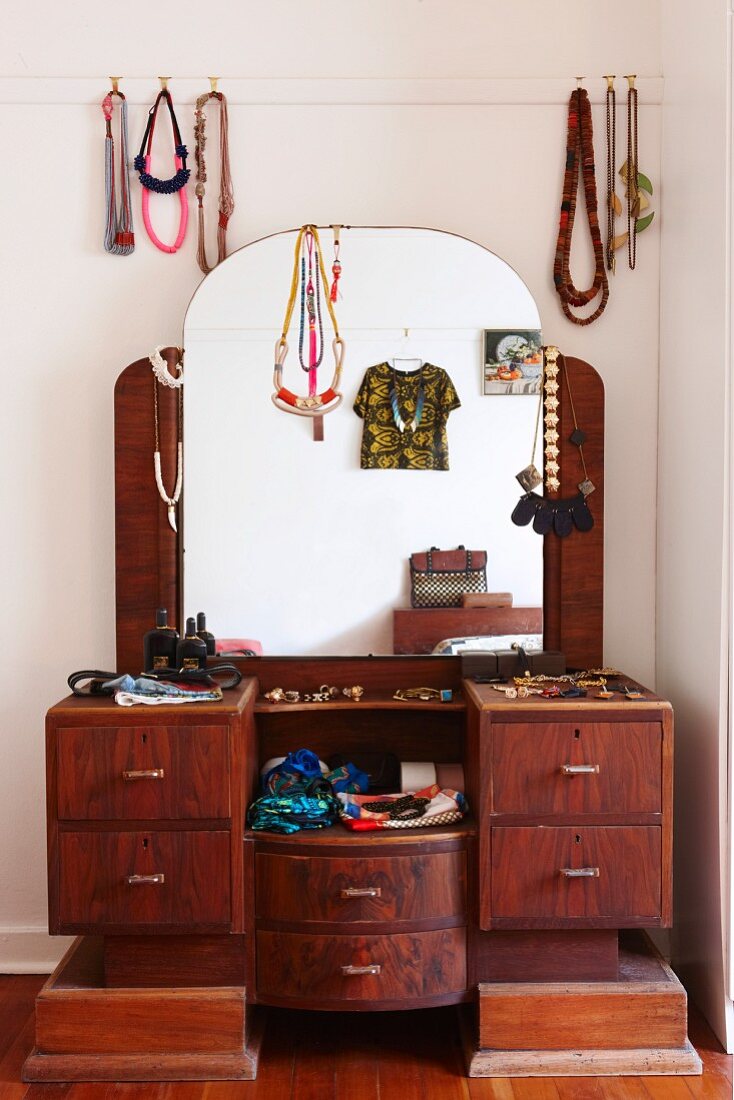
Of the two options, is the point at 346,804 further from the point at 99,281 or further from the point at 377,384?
the point at 99,281

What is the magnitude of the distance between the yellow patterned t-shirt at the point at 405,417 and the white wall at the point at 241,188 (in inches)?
15.4

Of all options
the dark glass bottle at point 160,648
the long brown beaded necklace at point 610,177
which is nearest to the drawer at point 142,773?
the dark glass bottle at point 160,648

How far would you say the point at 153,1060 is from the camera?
226 cm

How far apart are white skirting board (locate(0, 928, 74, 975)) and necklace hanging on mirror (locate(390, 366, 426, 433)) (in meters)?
1.74

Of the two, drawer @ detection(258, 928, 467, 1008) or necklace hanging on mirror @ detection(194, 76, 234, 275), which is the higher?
necklace hanging on mirror @ detection(194, 76, 234, 275)

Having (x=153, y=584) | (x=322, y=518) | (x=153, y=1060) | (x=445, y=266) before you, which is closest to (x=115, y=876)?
(x=153, y=1060)

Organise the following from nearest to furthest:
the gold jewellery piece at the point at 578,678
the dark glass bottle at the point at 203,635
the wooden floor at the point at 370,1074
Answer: the wooden floor at the point at 370,1074, the gold jewellery piece at the point at 578,678, the dark glass bottle at the point at 203,635

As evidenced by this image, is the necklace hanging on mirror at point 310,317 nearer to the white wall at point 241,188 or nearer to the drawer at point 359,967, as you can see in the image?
the white wall at point 241,188

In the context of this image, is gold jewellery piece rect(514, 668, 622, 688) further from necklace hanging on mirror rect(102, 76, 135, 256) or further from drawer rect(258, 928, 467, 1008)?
necklace hanging on mirror rect(102, 76, 135, 256)

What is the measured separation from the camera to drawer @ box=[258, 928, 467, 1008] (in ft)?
7.38

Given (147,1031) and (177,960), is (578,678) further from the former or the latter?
(147,1031)

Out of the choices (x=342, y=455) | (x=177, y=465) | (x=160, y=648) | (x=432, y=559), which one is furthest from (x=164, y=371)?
(x=432, y=559)

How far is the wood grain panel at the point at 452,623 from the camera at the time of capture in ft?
8.85

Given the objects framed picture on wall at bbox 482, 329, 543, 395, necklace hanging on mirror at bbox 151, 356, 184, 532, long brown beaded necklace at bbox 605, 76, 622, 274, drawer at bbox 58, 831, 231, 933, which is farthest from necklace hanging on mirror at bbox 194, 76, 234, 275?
drawer at bbox 58, 831, 231, 933
